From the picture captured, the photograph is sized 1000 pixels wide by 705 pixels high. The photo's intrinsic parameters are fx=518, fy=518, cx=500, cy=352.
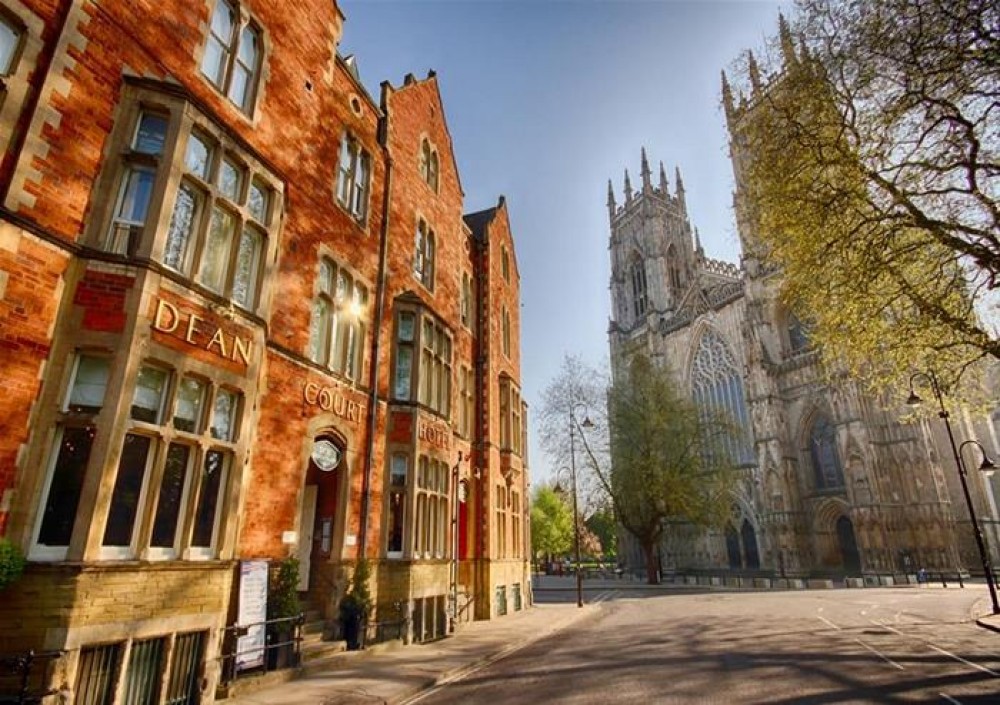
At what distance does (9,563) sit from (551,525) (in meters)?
67.4

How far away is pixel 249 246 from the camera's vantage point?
8820mm

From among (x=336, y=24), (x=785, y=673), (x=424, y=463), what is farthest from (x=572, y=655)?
(x=336, y=24)

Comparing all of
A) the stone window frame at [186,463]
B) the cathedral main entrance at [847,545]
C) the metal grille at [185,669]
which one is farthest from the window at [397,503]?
the cathedral main entrance at [847,545]

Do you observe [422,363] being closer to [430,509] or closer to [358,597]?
[430,509]

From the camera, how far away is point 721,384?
5238 cm

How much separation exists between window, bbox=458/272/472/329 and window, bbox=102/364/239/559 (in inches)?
466

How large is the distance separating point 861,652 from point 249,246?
13.7m

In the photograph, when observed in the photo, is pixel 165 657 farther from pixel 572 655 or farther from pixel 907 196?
pixel 907 196

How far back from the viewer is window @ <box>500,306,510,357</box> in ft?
74.0

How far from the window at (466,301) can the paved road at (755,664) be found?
10785 mm

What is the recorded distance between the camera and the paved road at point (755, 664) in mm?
7359

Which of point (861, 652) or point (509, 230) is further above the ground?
point (509, 230)

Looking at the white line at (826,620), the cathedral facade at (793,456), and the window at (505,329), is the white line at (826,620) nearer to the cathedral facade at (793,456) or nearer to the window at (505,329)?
the window at (505,329)

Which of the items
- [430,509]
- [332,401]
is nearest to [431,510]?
[430,509]
